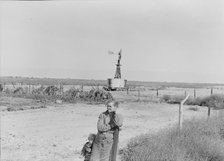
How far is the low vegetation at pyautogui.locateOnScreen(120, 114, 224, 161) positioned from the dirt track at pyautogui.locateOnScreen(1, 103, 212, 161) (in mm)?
1822

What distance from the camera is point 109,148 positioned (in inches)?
254

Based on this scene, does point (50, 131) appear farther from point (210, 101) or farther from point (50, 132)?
point (210, 101)

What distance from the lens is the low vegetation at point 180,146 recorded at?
865 centimetres

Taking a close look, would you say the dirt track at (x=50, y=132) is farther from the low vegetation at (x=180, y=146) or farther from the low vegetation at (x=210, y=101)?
the low vegetation at (x=210, y=101)

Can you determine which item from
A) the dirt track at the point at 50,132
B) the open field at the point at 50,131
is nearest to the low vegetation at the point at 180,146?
the open field at the point at 50,131

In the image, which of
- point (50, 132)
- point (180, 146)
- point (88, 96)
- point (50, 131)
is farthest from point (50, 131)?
point (88, 96)

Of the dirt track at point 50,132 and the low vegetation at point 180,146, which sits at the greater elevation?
the low vegetation at point 180,146

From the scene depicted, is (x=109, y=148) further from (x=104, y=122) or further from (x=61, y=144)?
(x=61, y=144)

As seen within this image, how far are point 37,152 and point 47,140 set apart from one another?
207 cm

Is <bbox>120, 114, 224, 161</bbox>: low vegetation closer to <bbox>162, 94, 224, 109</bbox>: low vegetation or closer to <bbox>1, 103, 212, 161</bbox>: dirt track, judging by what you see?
<bbox>1, 103, 212, 161</bbox>: dirt track

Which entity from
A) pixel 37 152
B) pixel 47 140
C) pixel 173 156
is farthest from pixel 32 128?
pixel 173 156

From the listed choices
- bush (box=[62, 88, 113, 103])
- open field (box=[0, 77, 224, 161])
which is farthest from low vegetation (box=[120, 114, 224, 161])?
bush (box=[62, 88, 113, 103])

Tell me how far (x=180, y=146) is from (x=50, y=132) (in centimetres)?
700

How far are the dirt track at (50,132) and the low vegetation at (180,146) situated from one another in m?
1.82
